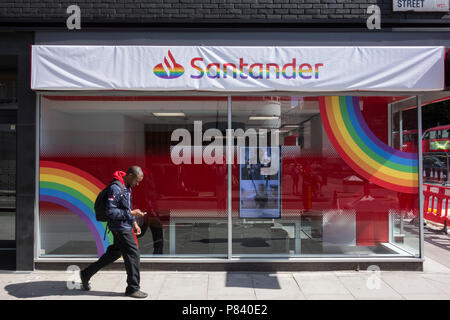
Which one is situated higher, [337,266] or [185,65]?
[185,65]

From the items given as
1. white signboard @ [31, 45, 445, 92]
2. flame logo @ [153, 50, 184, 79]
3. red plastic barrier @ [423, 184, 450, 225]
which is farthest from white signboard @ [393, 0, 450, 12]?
red plastic barrier @ [423, 184, 450, 225]

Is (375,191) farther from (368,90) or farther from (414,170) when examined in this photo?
(368,90)

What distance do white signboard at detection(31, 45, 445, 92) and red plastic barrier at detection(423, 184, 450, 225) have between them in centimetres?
498

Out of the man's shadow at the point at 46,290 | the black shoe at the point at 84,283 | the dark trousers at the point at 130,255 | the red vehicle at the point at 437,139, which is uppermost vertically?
the red vehicle at the point at 437,139

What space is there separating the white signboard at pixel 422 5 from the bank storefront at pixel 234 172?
138 cm

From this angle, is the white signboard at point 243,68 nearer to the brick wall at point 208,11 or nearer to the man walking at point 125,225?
the brick wall at point 208,11

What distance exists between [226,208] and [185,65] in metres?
2.49

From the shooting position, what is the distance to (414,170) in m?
6.95

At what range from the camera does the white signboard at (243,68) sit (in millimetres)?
6531

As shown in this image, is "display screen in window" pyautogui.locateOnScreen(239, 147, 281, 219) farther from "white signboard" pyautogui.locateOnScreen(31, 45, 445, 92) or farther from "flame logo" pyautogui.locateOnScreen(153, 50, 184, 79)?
"flame logo" pyautogui.locateOnScreen(153, 50, 184, 79)

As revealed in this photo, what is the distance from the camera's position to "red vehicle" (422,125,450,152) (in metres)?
30.8

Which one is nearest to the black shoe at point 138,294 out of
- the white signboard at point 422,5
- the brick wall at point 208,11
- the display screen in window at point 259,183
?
the display screen in window at point 259,183

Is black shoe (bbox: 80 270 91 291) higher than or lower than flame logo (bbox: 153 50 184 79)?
lower
